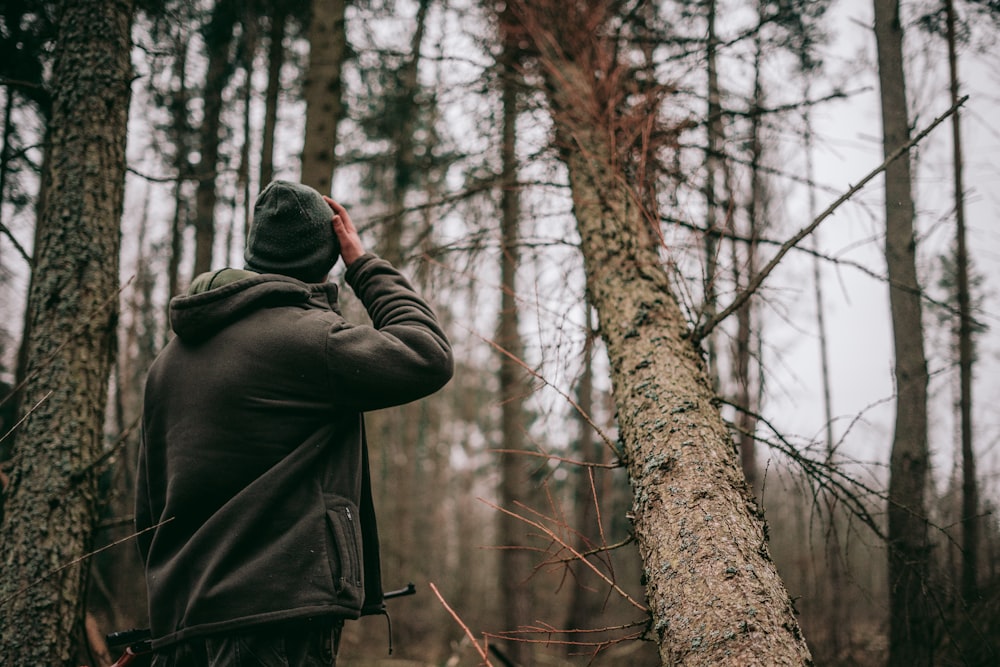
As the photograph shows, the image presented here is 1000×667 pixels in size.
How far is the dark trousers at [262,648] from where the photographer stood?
1.65m

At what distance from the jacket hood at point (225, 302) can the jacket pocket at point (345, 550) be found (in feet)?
2.07

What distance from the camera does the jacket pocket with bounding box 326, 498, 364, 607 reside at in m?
1.76

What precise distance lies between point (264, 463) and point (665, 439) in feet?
4.73

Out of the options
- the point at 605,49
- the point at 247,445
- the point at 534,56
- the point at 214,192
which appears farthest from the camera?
the point at 214,192

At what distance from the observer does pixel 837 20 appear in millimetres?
4996

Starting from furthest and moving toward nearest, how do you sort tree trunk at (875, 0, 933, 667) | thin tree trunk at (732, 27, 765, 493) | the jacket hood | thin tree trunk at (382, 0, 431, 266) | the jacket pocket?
thin tree trunk at (382, 0, 431, 266), tree trunk at (875, 0, 933, 667), thin tree trunk at (732, 27, 765, 493), the jacket hood, the jacket pocket

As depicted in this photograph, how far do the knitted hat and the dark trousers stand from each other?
1.11 meters

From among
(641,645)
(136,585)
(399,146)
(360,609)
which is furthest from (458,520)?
(360,609)

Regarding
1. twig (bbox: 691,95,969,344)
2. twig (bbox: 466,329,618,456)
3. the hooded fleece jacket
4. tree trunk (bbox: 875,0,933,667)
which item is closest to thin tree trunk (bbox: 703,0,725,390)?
twig (bbox: 691,95,969,344)

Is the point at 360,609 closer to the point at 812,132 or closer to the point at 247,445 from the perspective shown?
the point at 247,445

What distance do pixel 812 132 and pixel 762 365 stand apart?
1.82m

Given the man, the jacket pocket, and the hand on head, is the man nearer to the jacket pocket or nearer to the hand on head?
the jacket pocket

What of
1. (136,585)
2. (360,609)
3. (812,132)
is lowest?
(136,585)

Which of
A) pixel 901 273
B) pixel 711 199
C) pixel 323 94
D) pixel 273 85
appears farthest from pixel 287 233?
pixel 273 85
